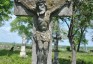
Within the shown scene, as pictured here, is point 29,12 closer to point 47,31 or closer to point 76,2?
point 47,31

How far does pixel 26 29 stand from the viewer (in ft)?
190

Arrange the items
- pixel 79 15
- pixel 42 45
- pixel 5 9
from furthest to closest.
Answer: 1. pixel 5 9
2. pixel 79 15
3. pixel 42 45

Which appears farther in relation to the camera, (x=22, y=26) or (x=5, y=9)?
(x=22, y=26)

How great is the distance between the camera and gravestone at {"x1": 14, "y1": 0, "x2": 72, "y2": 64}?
958 centimetres

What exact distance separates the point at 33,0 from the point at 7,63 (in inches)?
689

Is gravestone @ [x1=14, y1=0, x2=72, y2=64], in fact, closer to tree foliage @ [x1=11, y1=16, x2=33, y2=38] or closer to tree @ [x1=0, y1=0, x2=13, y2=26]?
tree @ [x1=0, y1=0, x2=13, y2=26]

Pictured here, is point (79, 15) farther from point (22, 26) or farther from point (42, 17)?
point (22, 26)

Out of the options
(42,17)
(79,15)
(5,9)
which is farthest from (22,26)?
(42,17)

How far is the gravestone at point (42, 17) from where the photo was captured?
31.4 feet

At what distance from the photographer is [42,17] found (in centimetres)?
964

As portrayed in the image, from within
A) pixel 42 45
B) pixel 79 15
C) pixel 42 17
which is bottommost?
pixel 42 45

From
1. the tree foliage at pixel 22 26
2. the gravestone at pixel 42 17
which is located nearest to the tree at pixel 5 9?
the tree foliage at pixel 22 26

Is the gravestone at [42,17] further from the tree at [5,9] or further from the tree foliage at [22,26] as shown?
the tree foliage at [22,26]

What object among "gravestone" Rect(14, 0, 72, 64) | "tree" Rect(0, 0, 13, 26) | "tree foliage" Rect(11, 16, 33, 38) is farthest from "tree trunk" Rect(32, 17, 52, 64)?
"tree foliage" Rect(11, 16, 33, 38)
